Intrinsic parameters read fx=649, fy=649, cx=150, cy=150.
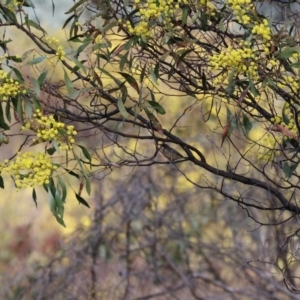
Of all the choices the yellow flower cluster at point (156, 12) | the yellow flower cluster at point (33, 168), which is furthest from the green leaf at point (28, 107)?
the yellow flower cluster at point (156, 12)

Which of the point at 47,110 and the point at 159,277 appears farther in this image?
the point at 159,277

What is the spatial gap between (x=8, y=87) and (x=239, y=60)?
519mm

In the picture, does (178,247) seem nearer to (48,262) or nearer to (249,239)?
(249,239)

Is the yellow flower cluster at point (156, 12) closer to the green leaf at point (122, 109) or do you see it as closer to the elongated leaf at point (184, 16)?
the elongated leaf at point (184, 16)

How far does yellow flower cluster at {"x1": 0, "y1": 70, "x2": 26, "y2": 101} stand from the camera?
1.44 metres

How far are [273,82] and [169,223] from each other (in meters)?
2.22

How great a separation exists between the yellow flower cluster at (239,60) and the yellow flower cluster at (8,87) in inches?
17.5

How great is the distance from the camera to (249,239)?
12.2ft

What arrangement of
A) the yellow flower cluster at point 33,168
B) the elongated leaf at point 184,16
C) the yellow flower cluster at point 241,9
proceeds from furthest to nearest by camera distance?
the elongated leaf at point 184,16 < the yellow flower cluster at point 241,9 < the yellow flower cluster at point 33,168

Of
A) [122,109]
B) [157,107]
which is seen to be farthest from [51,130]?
[157,107]

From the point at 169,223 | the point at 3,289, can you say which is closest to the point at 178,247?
the point at 169,223

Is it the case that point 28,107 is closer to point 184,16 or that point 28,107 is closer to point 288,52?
point 184,16

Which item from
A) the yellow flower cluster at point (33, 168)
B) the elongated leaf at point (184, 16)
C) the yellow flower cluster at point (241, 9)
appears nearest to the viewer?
the yellow flower cluster at point (33, 168)

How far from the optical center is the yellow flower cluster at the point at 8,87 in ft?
4.74
